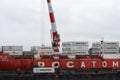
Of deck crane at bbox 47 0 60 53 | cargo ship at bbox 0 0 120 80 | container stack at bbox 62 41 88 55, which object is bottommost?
cargo ship at bbox 0 0 120 80

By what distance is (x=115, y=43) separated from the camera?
87812 mm

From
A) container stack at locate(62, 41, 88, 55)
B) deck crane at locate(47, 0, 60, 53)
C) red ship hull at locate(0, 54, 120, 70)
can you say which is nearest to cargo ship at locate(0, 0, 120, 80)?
red ship hull at locate(0, 54, 120, 70)

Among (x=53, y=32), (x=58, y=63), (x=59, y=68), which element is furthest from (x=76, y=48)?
(x=59, y=68)

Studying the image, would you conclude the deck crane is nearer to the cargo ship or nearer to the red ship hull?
the cargo ship

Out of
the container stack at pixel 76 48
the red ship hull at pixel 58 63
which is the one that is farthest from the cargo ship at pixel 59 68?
the container stack at pixel 76 48

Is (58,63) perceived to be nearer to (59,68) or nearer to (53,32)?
(59,68)

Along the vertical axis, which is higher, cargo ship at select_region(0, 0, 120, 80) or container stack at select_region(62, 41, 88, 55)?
container stack at select_region(62, 41, 88, 55)

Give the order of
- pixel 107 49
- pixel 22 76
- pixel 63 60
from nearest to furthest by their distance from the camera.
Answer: pixel 22 76 < pixel 63 60 < pixel 107 49

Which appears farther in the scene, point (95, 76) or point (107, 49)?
point (107, 49)

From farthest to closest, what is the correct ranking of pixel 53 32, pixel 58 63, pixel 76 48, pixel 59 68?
pixel 76 48, pixel 53 32, pixel 58 63, pixel 59 68

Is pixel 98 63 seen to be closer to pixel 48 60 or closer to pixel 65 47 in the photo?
pixel 48 60

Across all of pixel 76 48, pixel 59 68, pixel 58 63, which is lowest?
pixel 59 68

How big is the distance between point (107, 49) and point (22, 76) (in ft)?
156

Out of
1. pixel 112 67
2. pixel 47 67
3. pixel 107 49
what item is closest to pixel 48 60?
pixel 47 67
